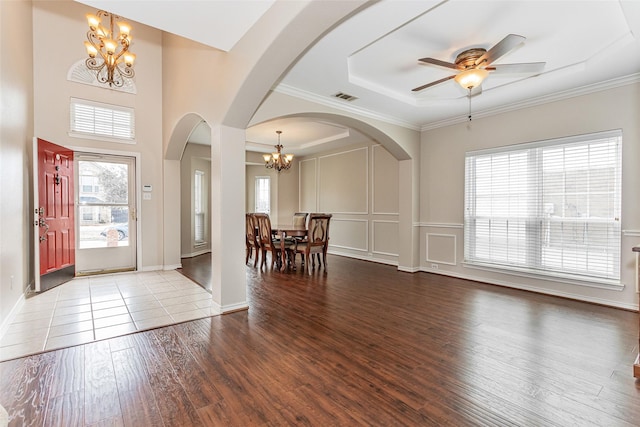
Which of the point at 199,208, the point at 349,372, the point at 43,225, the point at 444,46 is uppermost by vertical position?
the point at 444,46

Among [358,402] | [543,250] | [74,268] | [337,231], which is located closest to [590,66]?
[543,250]

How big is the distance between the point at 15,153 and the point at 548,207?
6772mm

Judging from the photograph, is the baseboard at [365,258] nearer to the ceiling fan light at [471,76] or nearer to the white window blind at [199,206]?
the white window blind at [199,206]

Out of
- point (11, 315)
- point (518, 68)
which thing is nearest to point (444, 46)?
point (518, 68)

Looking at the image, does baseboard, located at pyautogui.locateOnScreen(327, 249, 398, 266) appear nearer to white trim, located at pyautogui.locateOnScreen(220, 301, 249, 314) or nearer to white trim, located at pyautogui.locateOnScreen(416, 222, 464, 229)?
white trim, located at pyautogui.locateOnScreen(416, 222, 464, 229)

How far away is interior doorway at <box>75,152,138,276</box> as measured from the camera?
498 cm

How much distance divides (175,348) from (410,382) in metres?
1.90

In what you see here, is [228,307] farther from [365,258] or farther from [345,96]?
[365,258]

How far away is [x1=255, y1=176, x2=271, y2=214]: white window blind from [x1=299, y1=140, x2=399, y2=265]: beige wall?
1.28 metres

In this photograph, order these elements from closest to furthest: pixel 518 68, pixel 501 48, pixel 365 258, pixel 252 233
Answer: pixel 501 48, pixel 518 68, pixel 252 233, pixel 365 258

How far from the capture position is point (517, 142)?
175 inches

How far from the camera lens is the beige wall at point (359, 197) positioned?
6523 mm

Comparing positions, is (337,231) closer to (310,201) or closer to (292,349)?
(310,201)

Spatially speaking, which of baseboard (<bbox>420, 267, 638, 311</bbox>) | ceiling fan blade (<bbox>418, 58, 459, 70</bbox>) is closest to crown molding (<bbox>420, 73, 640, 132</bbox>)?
ceiling fan blade (<bbox>418, 58, 459, 70</bbox>)
